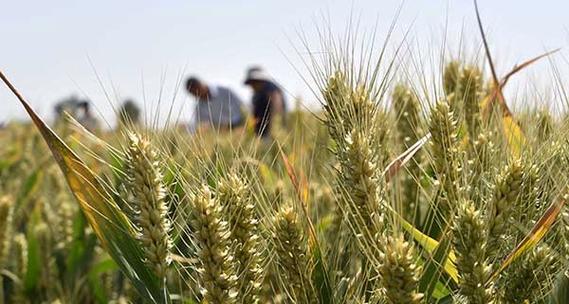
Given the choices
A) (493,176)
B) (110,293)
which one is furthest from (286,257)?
(110,293)

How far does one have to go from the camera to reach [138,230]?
114cm

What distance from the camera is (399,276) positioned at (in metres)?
0.90

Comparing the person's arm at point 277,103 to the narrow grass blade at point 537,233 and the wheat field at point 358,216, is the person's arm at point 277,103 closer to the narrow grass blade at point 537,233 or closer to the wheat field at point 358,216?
the wheat field at point 358,216

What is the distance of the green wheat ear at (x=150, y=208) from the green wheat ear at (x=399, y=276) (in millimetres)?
292

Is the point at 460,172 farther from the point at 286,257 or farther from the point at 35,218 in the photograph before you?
the point at 35,218

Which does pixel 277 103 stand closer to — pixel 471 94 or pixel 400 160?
pixel 471 94

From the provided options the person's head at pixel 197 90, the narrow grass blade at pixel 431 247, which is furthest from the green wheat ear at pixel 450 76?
the narrow grass blade at pixel 431 247

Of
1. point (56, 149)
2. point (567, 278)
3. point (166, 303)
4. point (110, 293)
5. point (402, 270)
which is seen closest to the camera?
point (402, 270)

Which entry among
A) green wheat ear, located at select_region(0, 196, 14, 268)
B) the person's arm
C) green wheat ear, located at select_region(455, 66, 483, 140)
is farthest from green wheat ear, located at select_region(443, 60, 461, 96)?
the person's arm

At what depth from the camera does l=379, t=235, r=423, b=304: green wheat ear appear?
0.90 m

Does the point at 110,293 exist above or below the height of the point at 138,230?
below

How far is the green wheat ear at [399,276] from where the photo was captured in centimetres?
90

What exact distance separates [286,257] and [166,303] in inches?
6.7

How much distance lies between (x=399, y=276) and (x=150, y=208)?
33 centimetres
